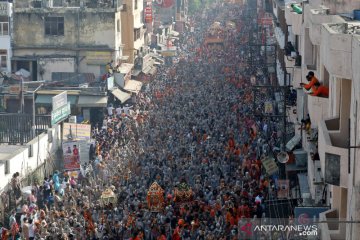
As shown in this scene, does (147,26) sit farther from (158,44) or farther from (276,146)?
(276,146)

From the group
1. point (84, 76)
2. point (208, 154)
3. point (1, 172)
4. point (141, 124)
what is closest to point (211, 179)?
point (208, 154)

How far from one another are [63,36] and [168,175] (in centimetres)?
2160

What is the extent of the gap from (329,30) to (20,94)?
3207 centimetres

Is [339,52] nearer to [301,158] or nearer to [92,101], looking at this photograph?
[301,158]

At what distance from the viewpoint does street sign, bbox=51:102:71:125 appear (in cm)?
4084

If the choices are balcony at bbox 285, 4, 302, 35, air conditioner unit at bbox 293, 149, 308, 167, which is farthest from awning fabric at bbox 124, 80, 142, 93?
air conditioner unit at bbox 293, 149, 308, 167

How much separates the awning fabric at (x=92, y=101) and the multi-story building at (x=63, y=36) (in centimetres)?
389

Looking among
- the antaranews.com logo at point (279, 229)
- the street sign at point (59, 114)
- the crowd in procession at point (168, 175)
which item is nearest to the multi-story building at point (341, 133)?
the antaranews.com logo at point (279, 229)

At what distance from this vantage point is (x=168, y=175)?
35.2m

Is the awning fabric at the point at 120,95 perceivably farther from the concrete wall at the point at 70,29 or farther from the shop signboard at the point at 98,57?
the concrete wall at the point at 70,29

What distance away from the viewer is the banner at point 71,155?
3747 cm

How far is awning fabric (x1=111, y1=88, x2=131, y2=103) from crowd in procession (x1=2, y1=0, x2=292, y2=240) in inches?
37.7

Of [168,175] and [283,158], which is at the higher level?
[283,158]

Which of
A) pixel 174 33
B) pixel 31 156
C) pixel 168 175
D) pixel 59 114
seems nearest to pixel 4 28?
pixel 59 114
